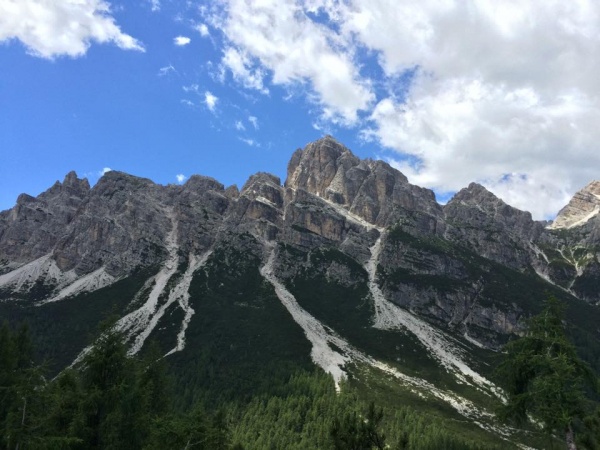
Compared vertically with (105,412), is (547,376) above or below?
above

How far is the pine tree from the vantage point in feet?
65.4

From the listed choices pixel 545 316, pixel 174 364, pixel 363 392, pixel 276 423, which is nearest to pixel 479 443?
pixel 363 392

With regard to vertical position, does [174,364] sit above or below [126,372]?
below

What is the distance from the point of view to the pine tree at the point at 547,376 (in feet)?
65.4

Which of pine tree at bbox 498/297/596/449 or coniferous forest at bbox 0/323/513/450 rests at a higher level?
pine tree at bbox 498/297/596/449

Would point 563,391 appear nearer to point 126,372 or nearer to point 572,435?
point 572,435

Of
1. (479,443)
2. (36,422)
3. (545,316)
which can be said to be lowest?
(479,443)

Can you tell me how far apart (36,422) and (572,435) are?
27.3m

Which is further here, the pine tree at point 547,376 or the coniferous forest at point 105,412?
the pine tree at point 547,376

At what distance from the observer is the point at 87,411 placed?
26.5 meters

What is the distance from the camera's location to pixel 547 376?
20.4m

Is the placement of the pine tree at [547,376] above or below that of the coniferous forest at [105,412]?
above

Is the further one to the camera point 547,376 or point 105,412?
point 105,412

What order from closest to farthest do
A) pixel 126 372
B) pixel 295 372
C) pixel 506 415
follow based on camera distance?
1. pixel 506 415
2. pixel 126 372
3. pixel 295 372
